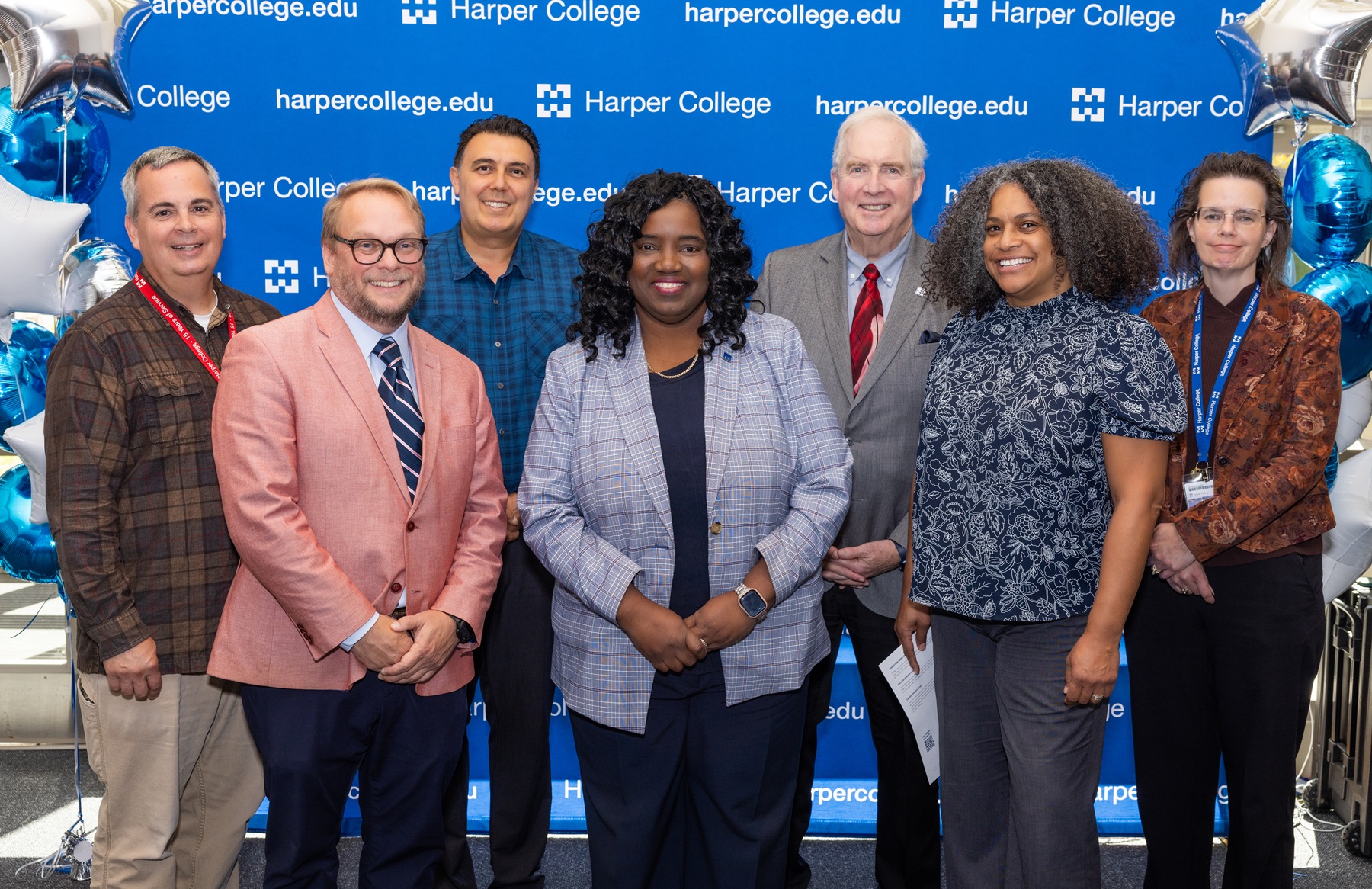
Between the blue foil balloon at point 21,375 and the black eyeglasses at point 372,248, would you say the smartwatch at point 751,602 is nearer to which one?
the black eyeglasses at point 372,248

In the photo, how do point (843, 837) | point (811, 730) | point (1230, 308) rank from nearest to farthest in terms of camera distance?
point (1230, 308), point (811, 730), point (843, 837)

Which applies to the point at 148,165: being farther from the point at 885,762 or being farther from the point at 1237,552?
the point at 1237,552

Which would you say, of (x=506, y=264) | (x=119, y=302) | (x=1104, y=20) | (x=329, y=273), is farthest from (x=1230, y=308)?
(x=119, y=302)

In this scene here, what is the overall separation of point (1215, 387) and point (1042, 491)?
72 cm

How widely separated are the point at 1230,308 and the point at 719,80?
172 cm

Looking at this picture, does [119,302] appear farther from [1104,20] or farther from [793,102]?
[1104,20]

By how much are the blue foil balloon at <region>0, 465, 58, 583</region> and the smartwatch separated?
225cm

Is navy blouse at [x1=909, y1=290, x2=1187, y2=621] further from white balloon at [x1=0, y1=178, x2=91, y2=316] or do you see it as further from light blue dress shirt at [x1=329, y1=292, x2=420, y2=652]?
white balloon at [x1=0, y1=178, x2=91, y2=316]

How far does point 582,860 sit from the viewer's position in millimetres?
3436

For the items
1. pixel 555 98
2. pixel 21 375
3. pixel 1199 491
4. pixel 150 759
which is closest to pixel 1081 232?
pixel 1199 491

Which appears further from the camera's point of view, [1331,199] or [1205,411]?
[1331,199]

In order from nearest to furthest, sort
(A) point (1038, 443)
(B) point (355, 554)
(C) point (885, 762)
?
(A) point (1038, 443) < (B) point (355, 554) < (C) point (885, 762)

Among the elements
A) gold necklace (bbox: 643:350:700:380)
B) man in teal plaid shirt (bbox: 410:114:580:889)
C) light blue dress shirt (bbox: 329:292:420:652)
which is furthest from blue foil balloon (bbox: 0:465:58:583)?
gold necklace (bbox: 643:350:700:380)

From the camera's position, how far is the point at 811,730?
296 cm
